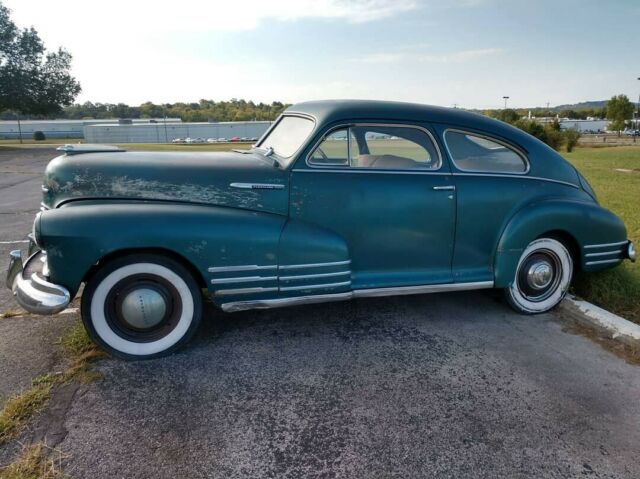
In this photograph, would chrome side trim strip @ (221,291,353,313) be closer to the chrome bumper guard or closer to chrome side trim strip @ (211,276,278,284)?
chrome side trim strip @ (211,276,278,284)

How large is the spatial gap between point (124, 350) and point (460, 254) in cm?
259

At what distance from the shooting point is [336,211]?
321 cm

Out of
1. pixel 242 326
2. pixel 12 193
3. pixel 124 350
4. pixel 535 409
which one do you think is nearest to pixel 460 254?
pixel 535 409

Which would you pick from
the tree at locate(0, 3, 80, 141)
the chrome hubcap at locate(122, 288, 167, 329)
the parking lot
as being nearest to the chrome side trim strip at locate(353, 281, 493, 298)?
the parking lot

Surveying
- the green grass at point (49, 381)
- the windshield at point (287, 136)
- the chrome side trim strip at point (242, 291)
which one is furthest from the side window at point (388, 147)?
the green grass at point (49, 381)

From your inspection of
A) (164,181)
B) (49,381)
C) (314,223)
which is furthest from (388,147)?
(49,381)

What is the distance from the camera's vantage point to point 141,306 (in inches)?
115

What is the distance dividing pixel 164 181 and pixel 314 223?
1.07m

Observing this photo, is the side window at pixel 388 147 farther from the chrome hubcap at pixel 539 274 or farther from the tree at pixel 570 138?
the tree at pixel 570 138

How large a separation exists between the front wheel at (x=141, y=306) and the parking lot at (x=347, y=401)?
14 cm

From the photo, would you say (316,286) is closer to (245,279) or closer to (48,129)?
(245,279)

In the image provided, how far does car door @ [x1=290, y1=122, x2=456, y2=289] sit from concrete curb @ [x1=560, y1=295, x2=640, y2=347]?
117cm

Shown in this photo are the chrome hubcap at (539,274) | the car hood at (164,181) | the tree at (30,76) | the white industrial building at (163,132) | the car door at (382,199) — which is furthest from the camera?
the white industrial building at (163,132)

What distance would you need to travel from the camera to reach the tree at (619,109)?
178 ft
